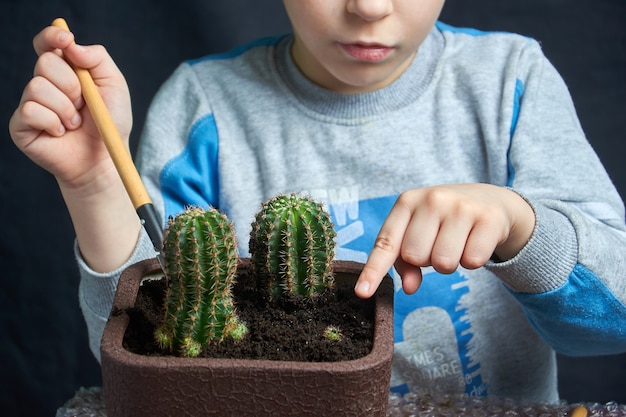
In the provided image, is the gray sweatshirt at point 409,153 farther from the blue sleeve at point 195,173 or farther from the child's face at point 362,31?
the child's face at point 362,31

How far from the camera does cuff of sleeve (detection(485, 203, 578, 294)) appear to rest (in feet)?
2.54

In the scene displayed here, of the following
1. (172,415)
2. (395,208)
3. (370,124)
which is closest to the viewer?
(172,415)

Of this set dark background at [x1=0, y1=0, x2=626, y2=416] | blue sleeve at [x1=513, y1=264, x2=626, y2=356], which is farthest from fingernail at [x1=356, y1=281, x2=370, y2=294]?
dark background at [x1=0, y1=0, x2=626, y2=416]

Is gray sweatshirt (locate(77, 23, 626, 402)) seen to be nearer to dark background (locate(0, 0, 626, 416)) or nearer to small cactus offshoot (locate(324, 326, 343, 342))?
dark background (locate(0, 0, 626, 416))

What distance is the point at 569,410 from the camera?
0.77 meters

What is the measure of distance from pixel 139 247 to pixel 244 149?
Result: 0.92ft

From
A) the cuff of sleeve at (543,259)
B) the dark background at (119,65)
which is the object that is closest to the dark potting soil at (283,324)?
the cuff of sleeve at (543,259)

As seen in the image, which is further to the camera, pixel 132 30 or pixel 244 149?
pixel 132 30

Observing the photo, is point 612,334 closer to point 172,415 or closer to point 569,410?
point 569,410

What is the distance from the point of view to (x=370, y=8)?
33.3 inches

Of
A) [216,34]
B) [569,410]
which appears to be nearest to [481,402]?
[569,410]

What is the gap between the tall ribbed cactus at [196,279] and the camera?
0.55m

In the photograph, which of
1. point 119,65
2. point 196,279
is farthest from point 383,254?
point 119,65

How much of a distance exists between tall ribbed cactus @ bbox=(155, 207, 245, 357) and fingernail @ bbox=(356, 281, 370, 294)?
96mm
